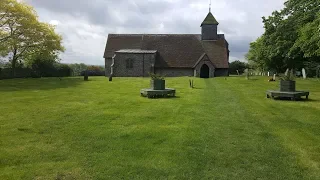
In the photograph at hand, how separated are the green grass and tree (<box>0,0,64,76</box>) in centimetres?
2914

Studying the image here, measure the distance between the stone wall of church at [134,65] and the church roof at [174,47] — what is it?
151 centimetres

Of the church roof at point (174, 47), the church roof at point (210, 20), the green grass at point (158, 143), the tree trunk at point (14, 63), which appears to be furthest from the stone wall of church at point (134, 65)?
the green grass at point (158, 143)

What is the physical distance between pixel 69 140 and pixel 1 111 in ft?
19.9

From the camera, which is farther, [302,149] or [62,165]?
[302,149]

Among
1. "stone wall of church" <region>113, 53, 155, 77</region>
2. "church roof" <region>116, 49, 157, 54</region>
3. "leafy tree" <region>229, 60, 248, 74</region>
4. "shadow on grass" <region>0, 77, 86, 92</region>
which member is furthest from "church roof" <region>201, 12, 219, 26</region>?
"shadow on grass" <region>0, 77, 86, 92</region>

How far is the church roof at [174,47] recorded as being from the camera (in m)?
50.5

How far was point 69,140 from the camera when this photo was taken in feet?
29.0

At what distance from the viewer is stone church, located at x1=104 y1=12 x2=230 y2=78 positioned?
163 ft

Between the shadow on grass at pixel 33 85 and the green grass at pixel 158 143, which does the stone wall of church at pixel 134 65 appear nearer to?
the shadow on grass at pixel 33 85

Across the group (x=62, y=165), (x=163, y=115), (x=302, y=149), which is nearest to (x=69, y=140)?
(x=62, y=165)

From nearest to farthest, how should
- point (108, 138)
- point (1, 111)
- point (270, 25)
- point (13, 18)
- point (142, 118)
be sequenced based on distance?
point (108, 138) < point (142, 118) < point (1, 111) < point (270, 25) < point (13, 18)

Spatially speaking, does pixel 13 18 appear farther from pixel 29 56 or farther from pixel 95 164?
pixel 95 164

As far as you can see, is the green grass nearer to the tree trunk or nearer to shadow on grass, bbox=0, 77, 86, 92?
shadow on grass, bbox=0, 77, 86, 92

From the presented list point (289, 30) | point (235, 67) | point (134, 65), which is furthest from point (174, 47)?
point (289, 30)
